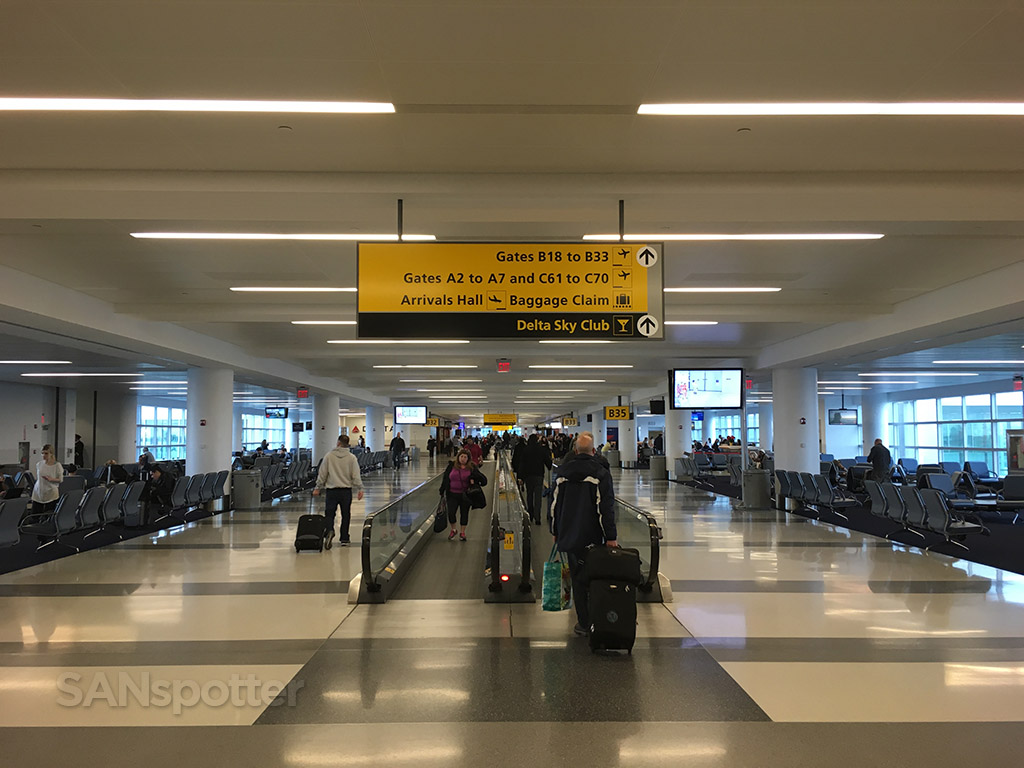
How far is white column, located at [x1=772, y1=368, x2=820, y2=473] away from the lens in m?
18.5

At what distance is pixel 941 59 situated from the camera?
4047mm

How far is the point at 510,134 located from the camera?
5098 mm

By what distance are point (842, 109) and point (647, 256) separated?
1718mm

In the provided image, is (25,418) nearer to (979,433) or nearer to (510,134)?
(510,134)

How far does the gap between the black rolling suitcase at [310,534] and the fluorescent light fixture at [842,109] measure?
8950 mm

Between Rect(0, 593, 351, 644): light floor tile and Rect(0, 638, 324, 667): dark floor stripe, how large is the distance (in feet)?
0.58

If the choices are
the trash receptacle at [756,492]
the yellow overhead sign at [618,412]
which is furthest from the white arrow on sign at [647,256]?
the yellow overhead sign at [618,412]

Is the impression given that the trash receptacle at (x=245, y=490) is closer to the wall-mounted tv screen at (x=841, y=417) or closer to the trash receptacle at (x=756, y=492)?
the trash receptacle at (x=756, y=492)

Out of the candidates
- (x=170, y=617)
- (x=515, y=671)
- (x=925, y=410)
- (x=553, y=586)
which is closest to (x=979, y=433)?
(x=925, y=410)

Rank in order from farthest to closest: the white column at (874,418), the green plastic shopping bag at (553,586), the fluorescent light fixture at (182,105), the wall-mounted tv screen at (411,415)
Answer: the wall-mounted tv screen at (411,415) → the white column at (874,418) → the green plastic shopping bag at (553,586) → the fluorescent light fixture at (182,105)

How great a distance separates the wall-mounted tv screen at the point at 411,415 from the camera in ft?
123

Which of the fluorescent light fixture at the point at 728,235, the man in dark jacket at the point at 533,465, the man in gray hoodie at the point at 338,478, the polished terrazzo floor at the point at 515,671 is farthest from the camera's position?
the man in dark jacket at the point at 533,465

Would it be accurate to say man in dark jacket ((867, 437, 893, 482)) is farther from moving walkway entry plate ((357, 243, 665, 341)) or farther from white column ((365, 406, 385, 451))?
white column ((365, 406, 385, 451))

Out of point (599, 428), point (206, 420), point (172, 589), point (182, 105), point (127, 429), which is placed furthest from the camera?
point (599, 428)
